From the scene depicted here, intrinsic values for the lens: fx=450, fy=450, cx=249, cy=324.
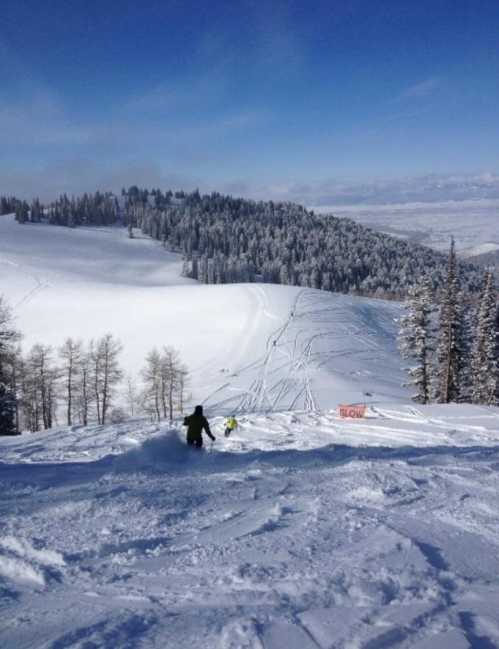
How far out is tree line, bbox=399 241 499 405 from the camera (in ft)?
116

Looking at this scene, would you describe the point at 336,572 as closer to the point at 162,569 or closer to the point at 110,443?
the point at 162,569

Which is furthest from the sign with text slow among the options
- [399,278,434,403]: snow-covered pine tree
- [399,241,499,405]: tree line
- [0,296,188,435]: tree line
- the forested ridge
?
the forested ridge

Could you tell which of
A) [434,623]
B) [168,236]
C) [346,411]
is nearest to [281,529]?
[434,623]

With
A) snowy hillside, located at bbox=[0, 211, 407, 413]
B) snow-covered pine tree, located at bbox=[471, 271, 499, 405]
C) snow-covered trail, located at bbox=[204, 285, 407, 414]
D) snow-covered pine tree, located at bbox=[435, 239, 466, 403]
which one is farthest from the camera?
snowy hillside, located at bbox=[0, 211, 407, 413]

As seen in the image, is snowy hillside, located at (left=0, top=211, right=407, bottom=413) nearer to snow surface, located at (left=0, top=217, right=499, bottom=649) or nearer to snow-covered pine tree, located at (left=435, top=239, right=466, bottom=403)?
snow-covered pine tree, located at (left=435, top=239, right=466, bottom=403)

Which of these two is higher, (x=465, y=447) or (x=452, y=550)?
(x=452, y=550)

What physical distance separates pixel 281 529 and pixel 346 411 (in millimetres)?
15666

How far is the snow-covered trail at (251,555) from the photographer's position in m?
3.97

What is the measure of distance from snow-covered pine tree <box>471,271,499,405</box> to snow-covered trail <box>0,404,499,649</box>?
30.8 metres

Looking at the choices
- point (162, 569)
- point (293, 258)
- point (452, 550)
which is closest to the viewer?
point (162, 569)

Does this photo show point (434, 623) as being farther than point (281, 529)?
No

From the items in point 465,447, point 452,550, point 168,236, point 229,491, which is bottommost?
point 465,447

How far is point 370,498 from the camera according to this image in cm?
753

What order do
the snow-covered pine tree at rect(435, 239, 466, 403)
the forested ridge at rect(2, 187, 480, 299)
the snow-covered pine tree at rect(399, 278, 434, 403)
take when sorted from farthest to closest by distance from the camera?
the forested ridge at rect(2, 187, 480, 299) → the snow-covered pine tree at rect(399, 278, 434, 403) → the snow-covered pine tree at rect(435, 239, 466, 403)
